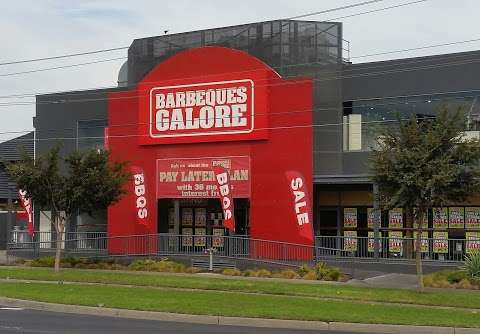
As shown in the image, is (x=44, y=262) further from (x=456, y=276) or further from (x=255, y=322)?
(x=255, y=322)

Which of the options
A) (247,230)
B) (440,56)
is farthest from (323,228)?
(440,56)

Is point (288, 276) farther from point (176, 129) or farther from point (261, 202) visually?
point (176, 129)

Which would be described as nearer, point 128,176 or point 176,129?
point 128,176

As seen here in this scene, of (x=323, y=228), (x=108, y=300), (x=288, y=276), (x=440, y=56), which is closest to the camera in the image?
(x=108, y=300)

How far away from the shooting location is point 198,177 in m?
29.7

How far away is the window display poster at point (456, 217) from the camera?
88.4 feet

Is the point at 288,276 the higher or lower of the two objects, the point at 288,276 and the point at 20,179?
the lower

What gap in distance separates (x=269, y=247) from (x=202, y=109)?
6.44 m

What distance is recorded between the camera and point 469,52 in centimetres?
2542

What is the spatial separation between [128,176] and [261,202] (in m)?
5.42

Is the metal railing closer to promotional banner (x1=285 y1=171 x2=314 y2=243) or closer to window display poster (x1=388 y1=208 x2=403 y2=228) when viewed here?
promotional banner (x1=285 y1=171 x2=314 y2=243)

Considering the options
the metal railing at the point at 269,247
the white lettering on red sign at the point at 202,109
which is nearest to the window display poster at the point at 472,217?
the metal railing at the point at 269,247

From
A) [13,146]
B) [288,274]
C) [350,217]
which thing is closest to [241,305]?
[288,274]

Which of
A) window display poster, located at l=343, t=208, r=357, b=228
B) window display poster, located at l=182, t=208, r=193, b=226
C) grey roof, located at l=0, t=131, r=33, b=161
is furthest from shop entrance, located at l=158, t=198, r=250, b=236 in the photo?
grey roof, located at l=0, t=131, r=33, b=161
